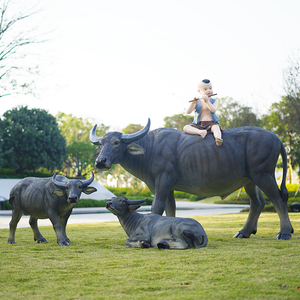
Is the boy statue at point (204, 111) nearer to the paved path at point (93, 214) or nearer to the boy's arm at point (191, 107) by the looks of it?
the boy's arm at point (191, 107)

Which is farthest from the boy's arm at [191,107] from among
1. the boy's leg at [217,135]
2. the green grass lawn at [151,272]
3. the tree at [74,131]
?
the tree at [74,131]

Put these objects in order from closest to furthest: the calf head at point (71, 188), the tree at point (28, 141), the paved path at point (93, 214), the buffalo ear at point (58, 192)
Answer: the calf head at point (71, 188), the buffalo ear at point (58, 192), the paved path at point (93, 214), the tree at point (28, 141)

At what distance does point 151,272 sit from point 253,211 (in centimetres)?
424

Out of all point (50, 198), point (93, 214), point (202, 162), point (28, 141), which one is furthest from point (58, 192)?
point (28, 141)

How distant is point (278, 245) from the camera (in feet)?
20.6

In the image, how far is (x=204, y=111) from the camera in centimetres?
772

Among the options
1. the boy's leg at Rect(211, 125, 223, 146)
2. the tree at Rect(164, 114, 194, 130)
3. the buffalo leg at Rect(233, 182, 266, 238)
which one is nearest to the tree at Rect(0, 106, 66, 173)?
the tree at Rect(164, 114, 194, 130)

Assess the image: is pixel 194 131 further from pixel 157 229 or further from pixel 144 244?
pixel 144 244

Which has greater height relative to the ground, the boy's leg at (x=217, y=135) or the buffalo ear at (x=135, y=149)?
the boy's leg at (x=217, y=135)

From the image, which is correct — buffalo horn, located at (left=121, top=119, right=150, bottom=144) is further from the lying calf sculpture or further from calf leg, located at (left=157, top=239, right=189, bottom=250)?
calf leg, located at (left=157, top=239, right=189, bottom=250)

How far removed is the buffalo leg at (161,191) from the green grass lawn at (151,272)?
1082 mm

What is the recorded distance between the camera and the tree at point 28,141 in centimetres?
3172

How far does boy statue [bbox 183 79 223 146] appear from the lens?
7.58m

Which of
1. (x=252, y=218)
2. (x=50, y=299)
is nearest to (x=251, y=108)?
(x=252, y=218)
